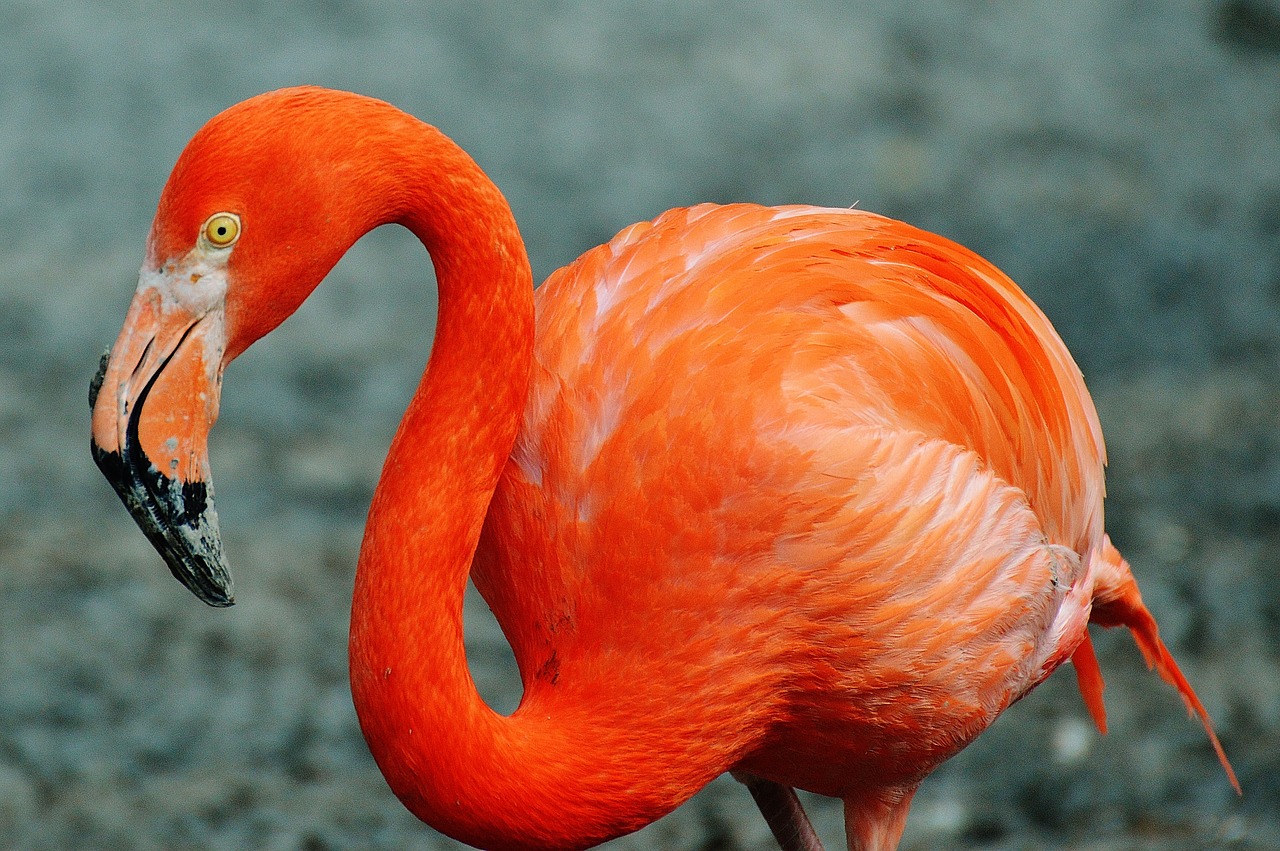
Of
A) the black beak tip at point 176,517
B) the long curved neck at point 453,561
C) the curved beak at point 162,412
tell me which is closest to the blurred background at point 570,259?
the long curved neck at point 453,561

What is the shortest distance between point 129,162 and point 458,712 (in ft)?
15.7

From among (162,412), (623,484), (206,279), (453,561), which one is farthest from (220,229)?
(623,484)

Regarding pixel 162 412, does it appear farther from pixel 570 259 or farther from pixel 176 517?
pixel 570 259

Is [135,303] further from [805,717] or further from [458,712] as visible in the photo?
[805,717]

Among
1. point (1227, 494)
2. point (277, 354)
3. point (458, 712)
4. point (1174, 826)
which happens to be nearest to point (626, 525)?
point (458, 712)

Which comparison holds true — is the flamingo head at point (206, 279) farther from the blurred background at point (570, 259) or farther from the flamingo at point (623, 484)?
the blurred background at point (570, 259)

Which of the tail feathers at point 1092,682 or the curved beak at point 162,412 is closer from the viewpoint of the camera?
the curved beak at point 162,412

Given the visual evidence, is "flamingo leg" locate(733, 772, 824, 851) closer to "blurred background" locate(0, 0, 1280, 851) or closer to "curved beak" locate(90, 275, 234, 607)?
"blurred background" locate(0, 0, 1280, 851)

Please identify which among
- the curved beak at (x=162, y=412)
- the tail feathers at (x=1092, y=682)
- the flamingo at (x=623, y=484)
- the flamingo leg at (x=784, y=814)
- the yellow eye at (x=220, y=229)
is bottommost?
the flamingo leg at (x=784, y=814)

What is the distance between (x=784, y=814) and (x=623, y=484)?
1.31m

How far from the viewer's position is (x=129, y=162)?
20.5 feet

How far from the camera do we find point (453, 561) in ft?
7.63

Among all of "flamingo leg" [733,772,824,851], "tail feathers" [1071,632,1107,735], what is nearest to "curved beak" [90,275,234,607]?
"flamingo leg" [733,772,824,851]

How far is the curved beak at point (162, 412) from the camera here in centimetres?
200
